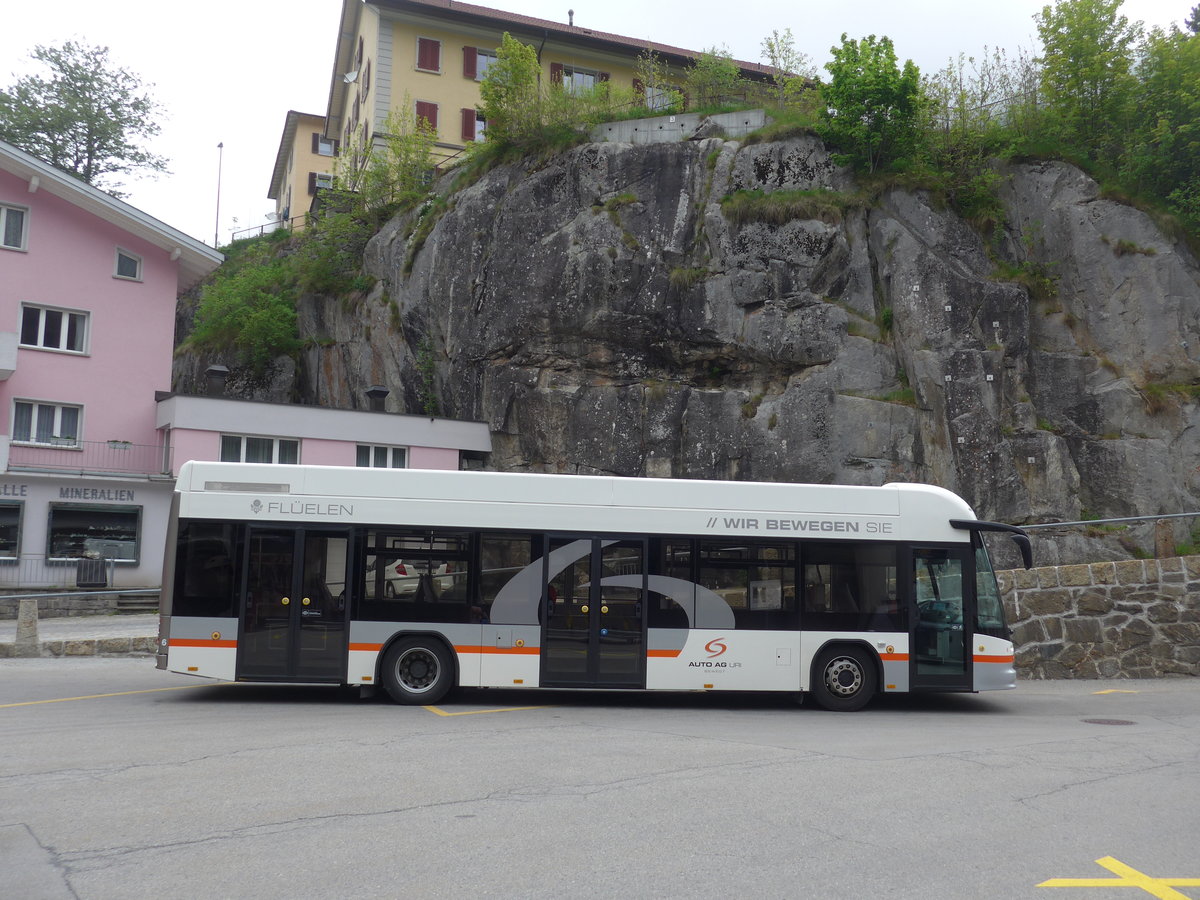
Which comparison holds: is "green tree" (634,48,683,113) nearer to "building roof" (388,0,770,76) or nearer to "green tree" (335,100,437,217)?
"building roof" (388,0,770,76)

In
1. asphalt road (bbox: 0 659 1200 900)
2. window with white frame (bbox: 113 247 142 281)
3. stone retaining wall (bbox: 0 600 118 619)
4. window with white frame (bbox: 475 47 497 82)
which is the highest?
window with white frame (bbox: 475 47 497 82)

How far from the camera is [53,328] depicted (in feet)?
102

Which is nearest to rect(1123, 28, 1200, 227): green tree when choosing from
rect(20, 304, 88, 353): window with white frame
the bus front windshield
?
the bus front windshield

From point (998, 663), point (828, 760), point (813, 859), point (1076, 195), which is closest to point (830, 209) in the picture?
point (1076, 195)

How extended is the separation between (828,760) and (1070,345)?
23646 mm

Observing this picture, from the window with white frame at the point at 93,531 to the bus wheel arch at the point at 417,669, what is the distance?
20260mm

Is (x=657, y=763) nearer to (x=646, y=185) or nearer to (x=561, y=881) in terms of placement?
(x=561, y=881)

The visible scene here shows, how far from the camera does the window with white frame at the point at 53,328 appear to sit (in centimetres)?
3075

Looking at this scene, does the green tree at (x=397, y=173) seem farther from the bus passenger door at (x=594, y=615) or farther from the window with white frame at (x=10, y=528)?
the bus passenger door at (x=594, y=615)

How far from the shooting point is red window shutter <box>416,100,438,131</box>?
45.2 metres

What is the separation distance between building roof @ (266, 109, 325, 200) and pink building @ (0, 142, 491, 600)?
34514mm

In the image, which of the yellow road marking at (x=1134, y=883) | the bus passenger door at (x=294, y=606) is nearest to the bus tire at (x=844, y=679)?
the bus passenger door at (x=294, y=606)

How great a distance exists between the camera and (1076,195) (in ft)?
97.6

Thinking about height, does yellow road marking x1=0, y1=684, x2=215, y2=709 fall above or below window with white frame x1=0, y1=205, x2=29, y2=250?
below
